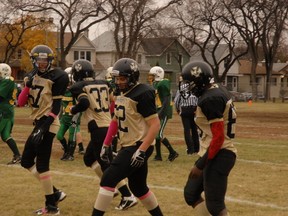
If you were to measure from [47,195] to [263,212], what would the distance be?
2.89 m

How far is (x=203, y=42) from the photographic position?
5862 centimetres

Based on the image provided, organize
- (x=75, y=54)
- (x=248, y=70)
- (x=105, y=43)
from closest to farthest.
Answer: (x=75, y=54) < (x=105, y=43) < (x=248, y=70)

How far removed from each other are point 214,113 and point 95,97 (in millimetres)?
2737

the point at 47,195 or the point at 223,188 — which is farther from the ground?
the point at 223,188

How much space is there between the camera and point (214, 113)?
512 cm

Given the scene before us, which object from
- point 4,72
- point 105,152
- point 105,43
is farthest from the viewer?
point 105,43

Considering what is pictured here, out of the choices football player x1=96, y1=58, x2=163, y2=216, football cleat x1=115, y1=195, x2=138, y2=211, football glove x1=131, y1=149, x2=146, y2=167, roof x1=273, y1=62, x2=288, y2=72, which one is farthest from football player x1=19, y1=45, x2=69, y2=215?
roof x1=273, y1=62, x2=288, y2=72

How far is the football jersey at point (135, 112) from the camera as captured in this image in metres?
5.67

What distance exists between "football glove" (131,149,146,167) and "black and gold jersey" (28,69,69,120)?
1940 millimetres

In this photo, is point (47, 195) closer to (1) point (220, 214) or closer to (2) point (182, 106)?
(1) point (220, 214)

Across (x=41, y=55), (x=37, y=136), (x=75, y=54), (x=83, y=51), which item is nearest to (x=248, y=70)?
(x=83, y=51)

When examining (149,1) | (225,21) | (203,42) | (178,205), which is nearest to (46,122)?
(178,205)

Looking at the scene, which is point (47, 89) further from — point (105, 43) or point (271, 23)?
point (105, 43)

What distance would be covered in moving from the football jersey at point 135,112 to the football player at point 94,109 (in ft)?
5.01
